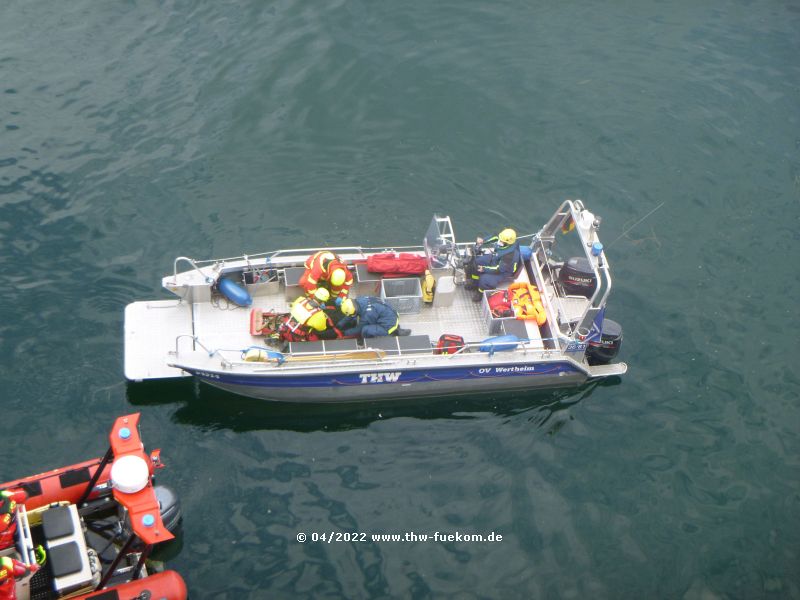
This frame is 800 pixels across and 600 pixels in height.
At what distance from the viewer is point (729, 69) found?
81.9 feet

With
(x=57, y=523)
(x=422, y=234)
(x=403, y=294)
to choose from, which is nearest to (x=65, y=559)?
(x=57, y=523)

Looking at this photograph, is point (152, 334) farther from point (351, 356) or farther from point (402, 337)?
point (402, 337)

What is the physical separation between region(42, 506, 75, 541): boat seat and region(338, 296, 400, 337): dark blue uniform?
20.9ft

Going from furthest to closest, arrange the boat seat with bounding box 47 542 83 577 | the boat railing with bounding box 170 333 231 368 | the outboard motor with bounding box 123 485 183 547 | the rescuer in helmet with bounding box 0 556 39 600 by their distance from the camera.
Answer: the boat railing with bounding box 170 333 231 368 → the outboard motor with bounding box 123 485 183 547 → the boat seat with bounding box 47 542 83 577 → the rescuer in helmet with bounding box 0 556 39 600

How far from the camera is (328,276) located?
15.9m

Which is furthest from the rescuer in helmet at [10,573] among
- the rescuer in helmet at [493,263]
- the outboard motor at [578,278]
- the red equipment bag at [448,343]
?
the outboard motor at [578,278]

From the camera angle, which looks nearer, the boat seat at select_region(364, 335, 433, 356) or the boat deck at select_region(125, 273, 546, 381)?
the boat deck at select_region(125, 273, 546, 381)

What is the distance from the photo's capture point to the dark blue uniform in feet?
53.0

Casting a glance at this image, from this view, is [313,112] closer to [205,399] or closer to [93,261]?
[93,261]

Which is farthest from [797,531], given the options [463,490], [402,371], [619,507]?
[402,371]

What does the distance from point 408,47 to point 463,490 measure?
579 inches

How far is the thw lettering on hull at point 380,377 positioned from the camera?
15797 mm

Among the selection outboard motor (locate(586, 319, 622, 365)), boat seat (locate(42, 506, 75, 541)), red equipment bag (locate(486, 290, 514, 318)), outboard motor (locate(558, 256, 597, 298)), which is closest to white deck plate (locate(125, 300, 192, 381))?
boat seat (locate(42, 506, 75, 541))

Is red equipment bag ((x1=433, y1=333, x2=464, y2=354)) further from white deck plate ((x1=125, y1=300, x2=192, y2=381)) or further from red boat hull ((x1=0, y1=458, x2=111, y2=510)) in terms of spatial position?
red boat hull ((x1=0, y1=458, x2=111, y2=510))
